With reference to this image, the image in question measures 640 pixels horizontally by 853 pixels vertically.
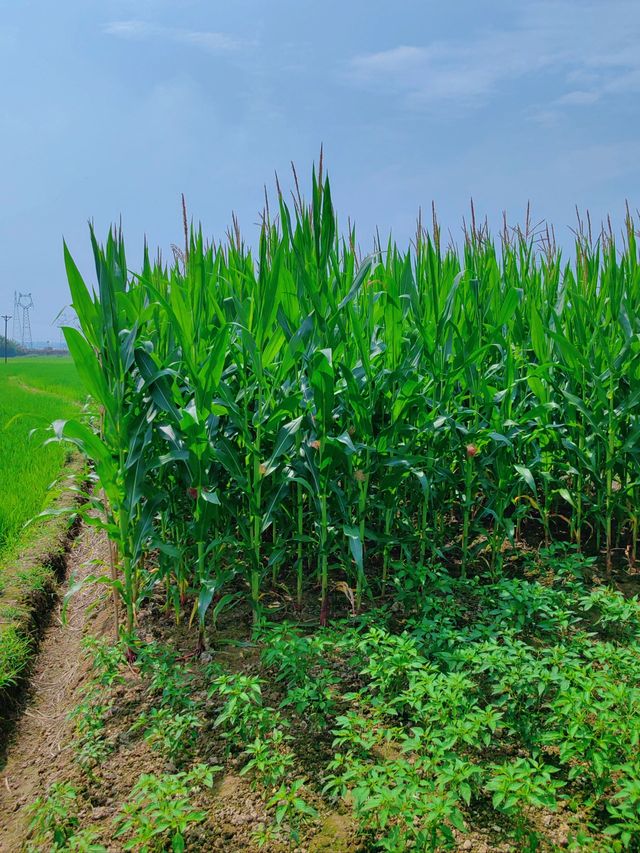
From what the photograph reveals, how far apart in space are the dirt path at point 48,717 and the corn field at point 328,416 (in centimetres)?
50

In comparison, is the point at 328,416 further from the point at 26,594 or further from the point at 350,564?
the point at 26,594

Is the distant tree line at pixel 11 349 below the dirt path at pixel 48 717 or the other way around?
the other way around

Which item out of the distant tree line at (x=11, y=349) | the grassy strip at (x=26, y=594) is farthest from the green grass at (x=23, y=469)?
the distant tree line at (x=11, y=349)

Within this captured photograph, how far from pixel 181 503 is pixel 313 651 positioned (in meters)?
1.29

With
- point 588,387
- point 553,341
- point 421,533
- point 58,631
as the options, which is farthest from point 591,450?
point 58,631

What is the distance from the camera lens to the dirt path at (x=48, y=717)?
2.77 meters

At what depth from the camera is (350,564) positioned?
12.4 feet

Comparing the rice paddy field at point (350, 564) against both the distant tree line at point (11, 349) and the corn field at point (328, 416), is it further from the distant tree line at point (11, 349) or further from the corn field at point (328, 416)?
the distant tree line at point (11, 349)

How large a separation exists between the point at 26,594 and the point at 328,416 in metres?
2.58

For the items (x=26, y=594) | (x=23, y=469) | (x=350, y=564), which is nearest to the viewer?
(x=350, y=564)

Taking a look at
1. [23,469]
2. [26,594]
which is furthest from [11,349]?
[26,594]

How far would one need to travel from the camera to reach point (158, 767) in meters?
2.69

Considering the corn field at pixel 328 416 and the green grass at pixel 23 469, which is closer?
the corn field at pixel 328 416

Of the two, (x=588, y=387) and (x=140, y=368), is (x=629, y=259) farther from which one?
(x=140, y=368)
